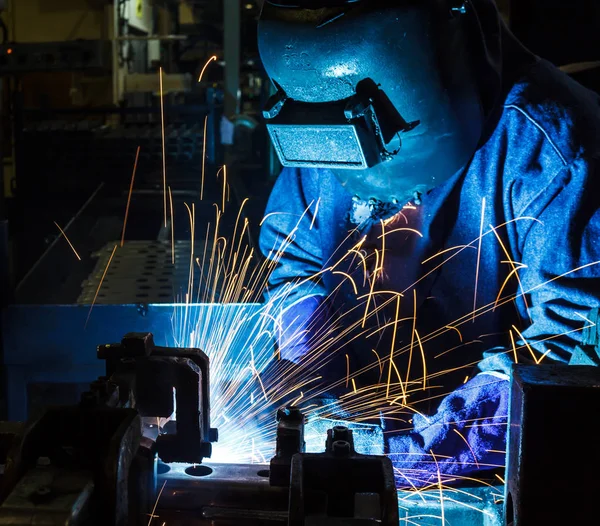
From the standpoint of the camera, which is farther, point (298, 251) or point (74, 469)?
point (298, 251)

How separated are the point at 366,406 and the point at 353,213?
1.87 ft

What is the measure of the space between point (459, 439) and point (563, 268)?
48cm

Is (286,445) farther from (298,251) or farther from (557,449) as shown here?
(298,251)

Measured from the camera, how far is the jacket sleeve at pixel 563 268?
1543mm

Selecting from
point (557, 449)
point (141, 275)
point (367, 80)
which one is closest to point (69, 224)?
point (141, 275)

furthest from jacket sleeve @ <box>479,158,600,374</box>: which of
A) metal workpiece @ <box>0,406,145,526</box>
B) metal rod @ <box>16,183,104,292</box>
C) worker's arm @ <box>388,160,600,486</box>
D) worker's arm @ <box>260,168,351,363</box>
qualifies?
metal rod @ <box>16,183,104,292</box>

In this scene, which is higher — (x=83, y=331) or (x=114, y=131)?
(x=114, y=131)

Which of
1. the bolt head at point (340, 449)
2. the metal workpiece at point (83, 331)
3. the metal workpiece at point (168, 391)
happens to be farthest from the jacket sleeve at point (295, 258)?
the bolt head at point (340, 449)

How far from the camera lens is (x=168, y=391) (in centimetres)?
123

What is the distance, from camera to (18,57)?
136 inches

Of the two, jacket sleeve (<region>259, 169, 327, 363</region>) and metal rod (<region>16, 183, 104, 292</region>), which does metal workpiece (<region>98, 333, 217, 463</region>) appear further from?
metal rod (<region>16, 183, 104, 292</region>)

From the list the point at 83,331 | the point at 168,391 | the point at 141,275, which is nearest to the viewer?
the point at 168,391

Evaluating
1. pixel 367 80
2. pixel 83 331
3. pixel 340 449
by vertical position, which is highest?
pixel 367 80

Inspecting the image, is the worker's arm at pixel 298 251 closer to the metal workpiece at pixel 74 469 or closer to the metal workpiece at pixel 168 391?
the metal workpiece at pixel 168 391
